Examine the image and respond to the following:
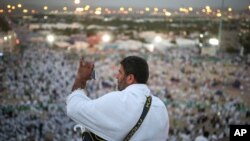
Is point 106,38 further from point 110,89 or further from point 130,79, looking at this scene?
point 130,79

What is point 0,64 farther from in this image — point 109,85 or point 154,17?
point 154,17

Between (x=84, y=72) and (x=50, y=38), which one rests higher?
(x=84, y=72)

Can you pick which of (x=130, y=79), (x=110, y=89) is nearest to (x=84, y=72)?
(x=130, y=79)

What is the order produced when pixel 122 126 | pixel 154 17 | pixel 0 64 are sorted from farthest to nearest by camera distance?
pixel 154 17, pixel 0 64, pixel 122 126

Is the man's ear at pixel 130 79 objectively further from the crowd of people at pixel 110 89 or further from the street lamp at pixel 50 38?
the street lamp at pixel 50 38

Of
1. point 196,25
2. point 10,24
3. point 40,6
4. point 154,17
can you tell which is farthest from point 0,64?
point 196,25

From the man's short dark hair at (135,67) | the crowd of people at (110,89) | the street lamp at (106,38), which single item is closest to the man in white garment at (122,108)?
the man's short dark hair at (135,67)
